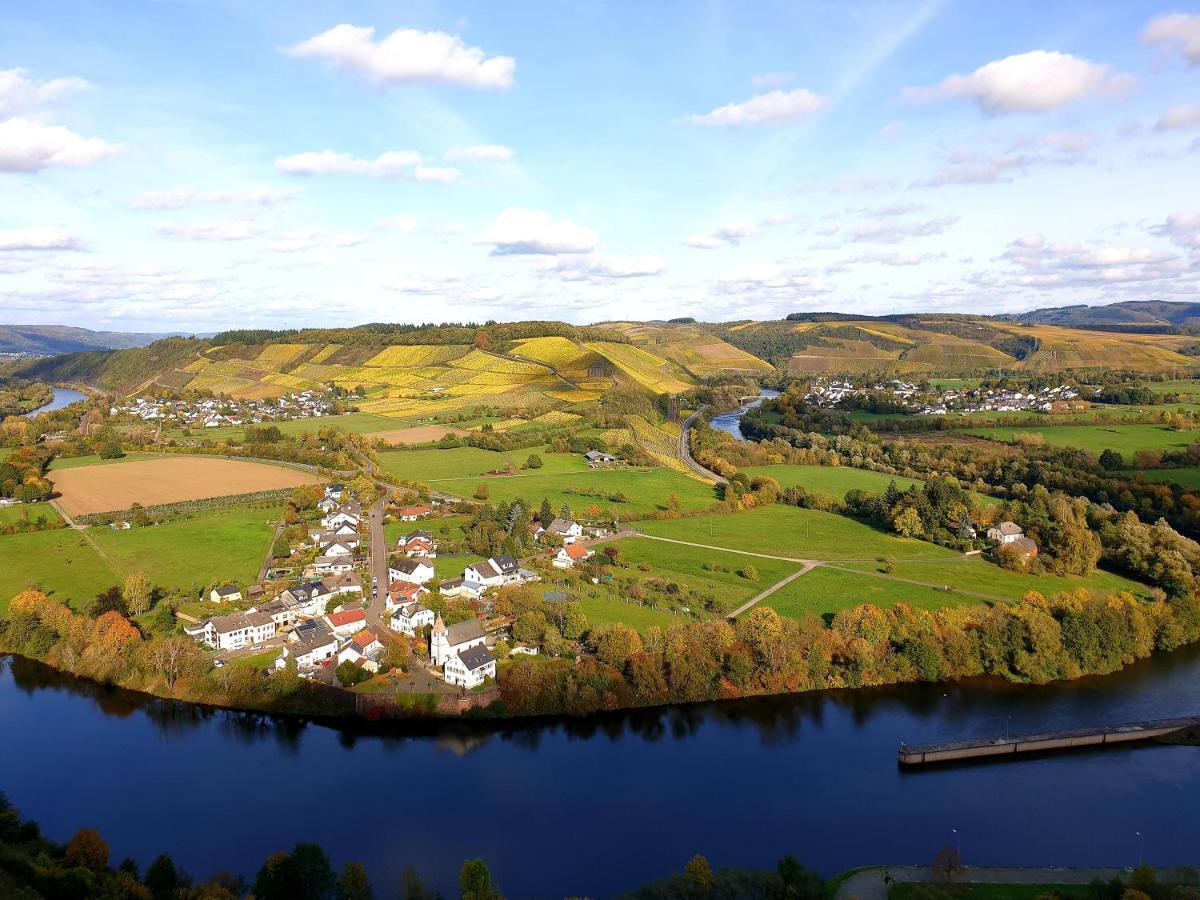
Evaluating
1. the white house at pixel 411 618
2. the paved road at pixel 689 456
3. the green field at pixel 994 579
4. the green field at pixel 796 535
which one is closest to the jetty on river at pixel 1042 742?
the green field at pixel 994 579

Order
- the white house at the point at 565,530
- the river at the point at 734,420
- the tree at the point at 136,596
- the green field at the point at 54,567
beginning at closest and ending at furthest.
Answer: the tree at the point at 136,596, the green field at the point at 54,567, the white house at the point at 565,530, the river at the point at 734,420

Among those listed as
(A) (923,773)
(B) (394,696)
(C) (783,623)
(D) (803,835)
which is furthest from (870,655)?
(B) (394,696)

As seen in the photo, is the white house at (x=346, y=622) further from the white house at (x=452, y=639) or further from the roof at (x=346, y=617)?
the white house at (x=452, y=639)

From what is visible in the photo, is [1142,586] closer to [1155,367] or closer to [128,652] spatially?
[128,652]

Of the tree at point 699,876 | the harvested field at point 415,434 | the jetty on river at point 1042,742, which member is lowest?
the jetty on river at point 1042,742

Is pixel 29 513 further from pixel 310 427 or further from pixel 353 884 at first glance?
pixel 353 884

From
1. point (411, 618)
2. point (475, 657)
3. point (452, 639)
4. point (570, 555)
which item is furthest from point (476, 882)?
point (570, 555)

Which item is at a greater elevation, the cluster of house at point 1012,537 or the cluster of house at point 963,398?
the cluster of house at point 963,398
